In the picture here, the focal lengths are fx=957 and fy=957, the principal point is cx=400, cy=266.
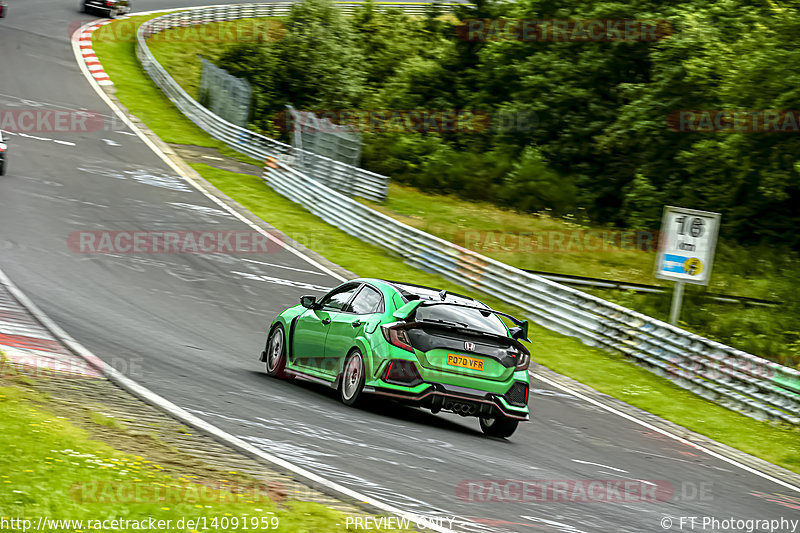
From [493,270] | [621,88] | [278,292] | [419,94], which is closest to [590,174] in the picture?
[621,88]

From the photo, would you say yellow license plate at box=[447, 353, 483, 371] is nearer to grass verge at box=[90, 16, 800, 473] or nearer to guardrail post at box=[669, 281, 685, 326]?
grass verge at box=[90, 16, 800, 473]

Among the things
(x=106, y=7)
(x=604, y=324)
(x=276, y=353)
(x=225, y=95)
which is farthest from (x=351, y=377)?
(x=106, y=7)

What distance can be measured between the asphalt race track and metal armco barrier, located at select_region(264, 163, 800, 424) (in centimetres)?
297

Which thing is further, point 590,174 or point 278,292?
point 590,174

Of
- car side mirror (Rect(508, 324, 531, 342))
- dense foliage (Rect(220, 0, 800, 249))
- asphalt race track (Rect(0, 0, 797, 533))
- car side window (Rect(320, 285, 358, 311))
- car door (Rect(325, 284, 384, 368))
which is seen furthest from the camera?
dense foliage (Rect(220, 0, 800, 249))

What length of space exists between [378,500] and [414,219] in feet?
72.6

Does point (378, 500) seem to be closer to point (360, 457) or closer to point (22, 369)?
point (360, 457)

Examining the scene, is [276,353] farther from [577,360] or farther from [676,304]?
[676,304]

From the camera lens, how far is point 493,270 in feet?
69.7

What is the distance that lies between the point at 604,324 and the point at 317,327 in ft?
28.6

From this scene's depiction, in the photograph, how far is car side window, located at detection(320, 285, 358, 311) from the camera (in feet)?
35.5

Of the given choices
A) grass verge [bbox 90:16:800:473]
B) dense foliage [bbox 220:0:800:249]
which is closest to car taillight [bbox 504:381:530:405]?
grass verge [bbox 90:16:800:473]

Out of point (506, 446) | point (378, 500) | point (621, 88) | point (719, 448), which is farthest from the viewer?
point (621, 88)

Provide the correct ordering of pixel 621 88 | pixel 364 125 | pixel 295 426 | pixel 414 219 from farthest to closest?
pixel 364 125 < pixel 621 88 < pixel 414 219 < pixel 295 426
